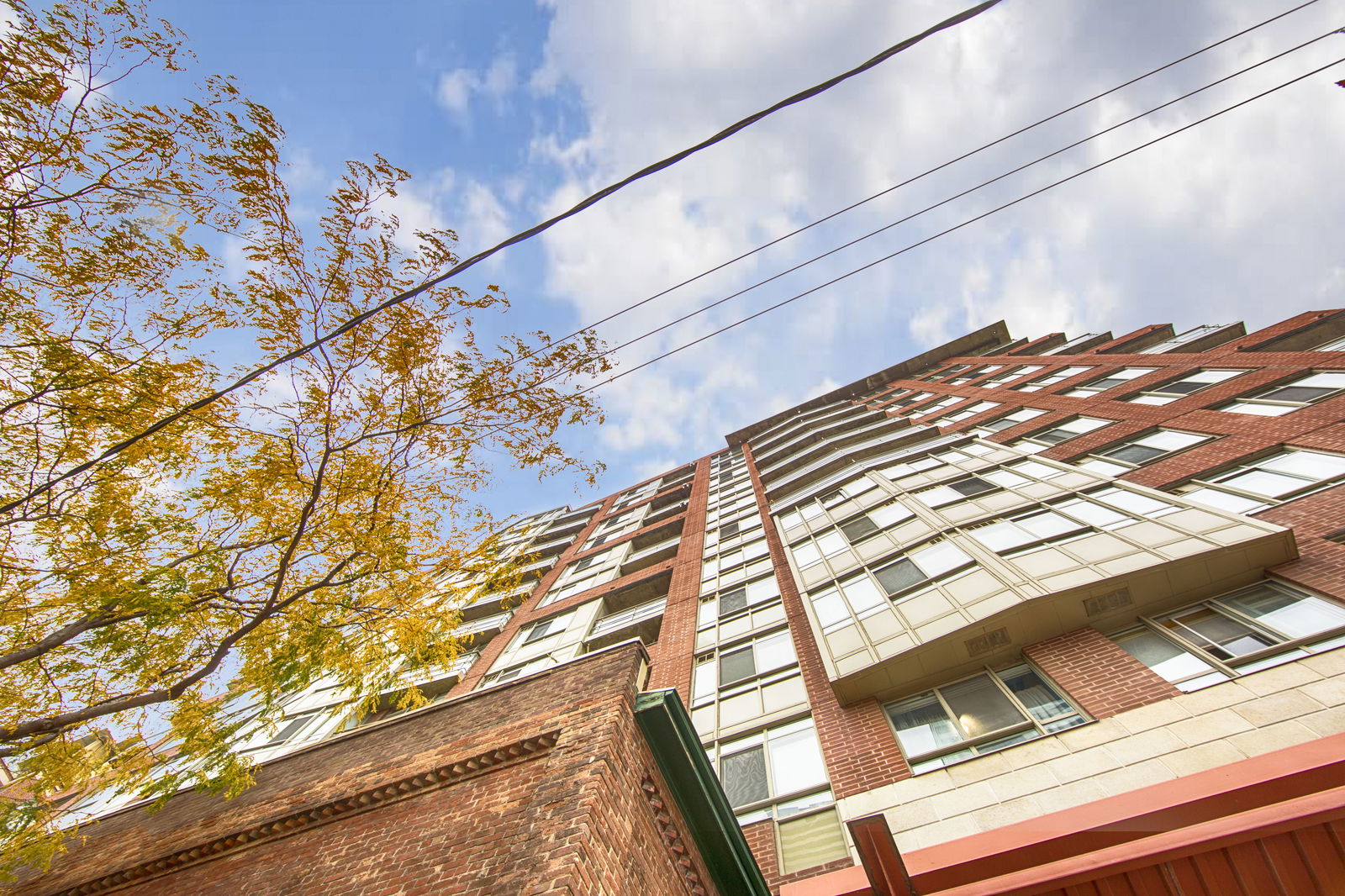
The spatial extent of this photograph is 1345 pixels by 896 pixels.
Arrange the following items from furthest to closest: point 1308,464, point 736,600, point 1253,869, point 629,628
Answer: point 629,628 < point 736,600 < point 1308,464 < point 1253,869

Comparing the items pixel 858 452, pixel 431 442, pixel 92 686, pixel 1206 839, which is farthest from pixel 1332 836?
pixel 858 452

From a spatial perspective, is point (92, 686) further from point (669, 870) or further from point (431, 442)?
point (669, 870)

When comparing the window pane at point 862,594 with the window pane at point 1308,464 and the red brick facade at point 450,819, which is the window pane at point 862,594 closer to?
the red brick facade at point 450,819

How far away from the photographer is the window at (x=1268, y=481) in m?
12.4

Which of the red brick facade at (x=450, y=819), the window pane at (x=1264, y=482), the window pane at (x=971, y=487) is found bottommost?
the window pane at (x=1264, y=482)

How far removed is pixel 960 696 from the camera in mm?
10359

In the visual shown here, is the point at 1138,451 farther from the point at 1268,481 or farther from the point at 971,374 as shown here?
the point at 971,374

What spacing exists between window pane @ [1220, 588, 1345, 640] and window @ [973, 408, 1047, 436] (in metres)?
15.1

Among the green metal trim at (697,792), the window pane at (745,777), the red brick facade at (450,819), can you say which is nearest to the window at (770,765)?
the window pane at (745,777)

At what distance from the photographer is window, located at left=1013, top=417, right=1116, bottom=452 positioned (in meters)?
20.4

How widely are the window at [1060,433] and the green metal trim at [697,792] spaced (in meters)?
18.8

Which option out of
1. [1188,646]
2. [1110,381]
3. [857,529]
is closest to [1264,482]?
[1188,646]

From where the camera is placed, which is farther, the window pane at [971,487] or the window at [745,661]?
the window pane at [971,487]

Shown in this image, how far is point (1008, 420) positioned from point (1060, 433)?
3.78 meters
